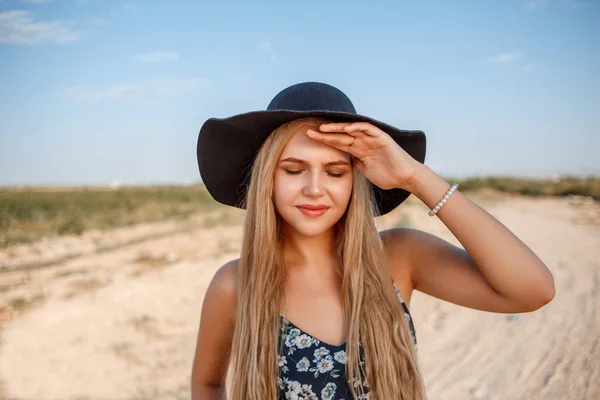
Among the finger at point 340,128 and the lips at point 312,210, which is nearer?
the finger at point 340,128

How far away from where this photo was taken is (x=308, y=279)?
7.57 feet

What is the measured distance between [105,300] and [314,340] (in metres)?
7.55

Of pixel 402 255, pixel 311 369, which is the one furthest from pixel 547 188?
pixel 311 369

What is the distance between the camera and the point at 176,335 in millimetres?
7008

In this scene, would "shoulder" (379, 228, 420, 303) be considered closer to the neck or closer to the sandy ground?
the neck

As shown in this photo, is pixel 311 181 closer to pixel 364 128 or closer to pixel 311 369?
pixel 364 128

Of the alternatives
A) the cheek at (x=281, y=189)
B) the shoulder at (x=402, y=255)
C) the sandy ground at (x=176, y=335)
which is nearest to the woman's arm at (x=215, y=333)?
the cheek at (x=281, y=189)

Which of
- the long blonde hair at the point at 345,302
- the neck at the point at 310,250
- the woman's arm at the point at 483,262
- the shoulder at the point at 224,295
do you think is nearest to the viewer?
the woman's arm at the point at 483,262

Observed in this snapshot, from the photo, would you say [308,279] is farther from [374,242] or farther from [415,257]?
[415,257]

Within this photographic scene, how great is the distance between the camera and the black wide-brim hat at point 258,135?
2.04 metres

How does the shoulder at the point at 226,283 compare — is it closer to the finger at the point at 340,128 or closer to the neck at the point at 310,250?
the neck at the point at 310,250

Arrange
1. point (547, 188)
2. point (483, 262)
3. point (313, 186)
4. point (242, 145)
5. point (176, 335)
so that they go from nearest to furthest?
point (483, 262), point (313, 186), point (242, 145), point (176, 335), point (547, 188)

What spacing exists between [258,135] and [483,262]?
1074mm

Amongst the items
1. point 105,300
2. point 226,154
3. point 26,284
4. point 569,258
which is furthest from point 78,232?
point 226,154
